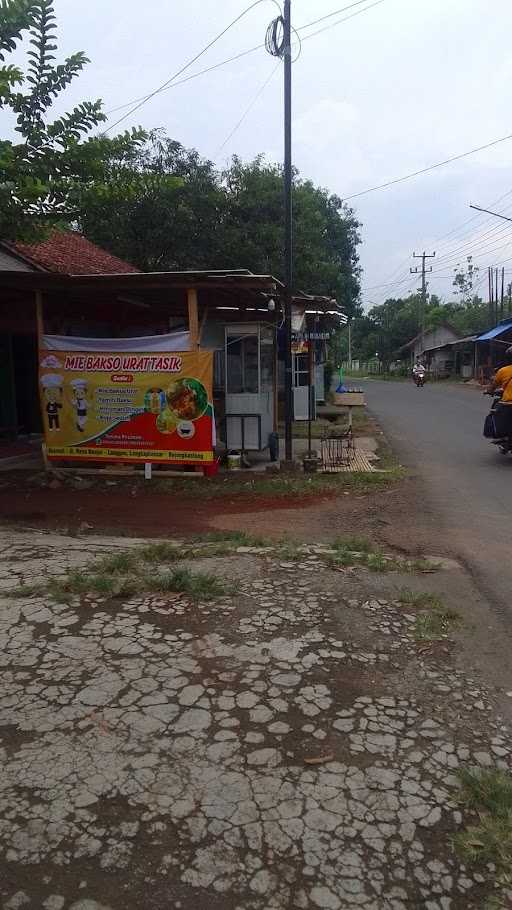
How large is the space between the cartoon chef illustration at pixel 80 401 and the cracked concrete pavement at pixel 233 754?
568 cm

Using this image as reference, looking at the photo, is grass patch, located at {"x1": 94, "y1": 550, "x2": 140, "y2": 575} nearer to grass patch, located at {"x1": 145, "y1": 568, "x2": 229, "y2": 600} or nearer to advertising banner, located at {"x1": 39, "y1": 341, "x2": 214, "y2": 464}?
grass patch, located at {"x1": 145, "y1": 568, "x2": 229, "y2": 600}

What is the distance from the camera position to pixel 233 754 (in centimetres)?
283

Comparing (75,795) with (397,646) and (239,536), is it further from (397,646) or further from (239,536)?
(239,536)

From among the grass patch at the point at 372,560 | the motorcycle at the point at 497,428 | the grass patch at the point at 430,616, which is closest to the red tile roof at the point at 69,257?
the grass patch at the point at 372,560

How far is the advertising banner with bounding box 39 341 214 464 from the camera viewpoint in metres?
9.34

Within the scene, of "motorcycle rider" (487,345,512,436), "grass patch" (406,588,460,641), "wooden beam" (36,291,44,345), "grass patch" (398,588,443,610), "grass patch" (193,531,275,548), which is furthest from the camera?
"motorcycle rider" (487,345,512,436)

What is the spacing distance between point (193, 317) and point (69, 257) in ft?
18.0

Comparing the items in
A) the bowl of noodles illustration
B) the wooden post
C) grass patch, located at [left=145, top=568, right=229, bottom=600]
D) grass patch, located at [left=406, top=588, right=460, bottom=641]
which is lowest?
grass patch, located at [left=406, top=588, right=460, bottom=641]

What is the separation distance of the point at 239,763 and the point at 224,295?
27.2ft

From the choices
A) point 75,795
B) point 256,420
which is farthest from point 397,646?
point 256,420

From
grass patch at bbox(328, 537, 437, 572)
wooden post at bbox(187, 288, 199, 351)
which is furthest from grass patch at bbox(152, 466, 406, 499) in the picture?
grass patch at bbox(328, 537, 437, 572)

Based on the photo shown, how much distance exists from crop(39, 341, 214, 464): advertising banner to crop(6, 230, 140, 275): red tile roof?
6.88 feet

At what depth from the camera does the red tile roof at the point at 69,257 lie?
38.0 ft

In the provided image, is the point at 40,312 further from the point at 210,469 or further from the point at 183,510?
the point at 183,510
